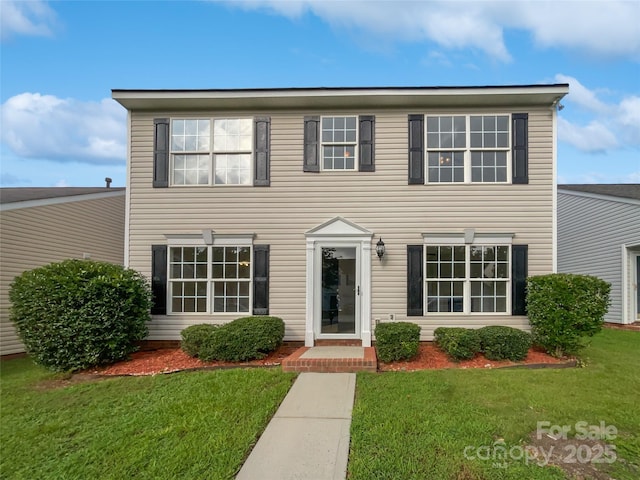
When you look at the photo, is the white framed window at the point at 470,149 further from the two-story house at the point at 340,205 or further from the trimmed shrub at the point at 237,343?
the trimmed shrub at the point at 237,343

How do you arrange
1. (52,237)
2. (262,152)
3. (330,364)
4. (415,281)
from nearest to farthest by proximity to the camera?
1. (330,364)
2. (415,281)
3. (262,152)
4. (52,237)

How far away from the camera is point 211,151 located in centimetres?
820

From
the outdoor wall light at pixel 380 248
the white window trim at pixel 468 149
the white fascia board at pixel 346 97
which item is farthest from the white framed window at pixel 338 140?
the outdoor wall light at pixel 380 248

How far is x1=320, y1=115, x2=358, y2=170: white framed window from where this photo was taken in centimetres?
810

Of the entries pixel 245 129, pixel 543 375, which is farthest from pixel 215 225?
pixel 543 375

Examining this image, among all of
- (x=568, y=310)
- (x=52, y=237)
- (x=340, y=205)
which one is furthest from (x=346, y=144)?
(x=52, y=237)

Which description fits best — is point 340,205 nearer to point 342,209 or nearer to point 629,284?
point 342,209

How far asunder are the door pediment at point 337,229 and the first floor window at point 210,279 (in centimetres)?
155

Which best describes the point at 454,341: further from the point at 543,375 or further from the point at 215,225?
the point at 215,225

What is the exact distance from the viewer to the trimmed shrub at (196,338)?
6750 millimetres

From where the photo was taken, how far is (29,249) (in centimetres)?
874

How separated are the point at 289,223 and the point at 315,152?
168cm

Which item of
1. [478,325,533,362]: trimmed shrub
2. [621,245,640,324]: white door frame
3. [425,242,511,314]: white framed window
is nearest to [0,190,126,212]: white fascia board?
[425,242,511,314]: white framed window

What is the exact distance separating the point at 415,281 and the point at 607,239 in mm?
8932
